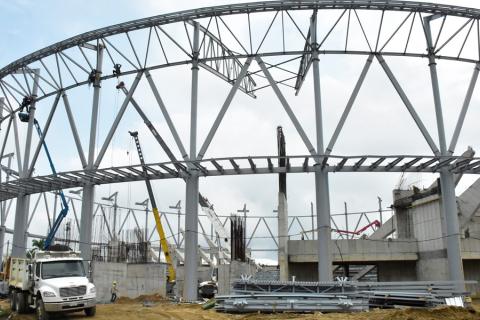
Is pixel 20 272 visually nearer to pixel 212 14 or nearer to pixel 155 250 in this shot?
pixel 212 14

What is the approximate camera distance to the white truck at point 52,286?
1770cm

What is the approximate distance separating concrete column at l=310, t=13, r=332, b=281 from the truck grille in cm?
1098

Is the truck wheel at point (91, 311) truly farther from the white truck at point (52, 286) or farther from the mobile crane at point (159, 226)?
the mobile crane at point (159, 226)

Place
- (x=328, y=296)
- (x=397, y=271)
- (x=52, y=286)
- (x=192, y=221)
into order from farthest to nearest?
(x=397, y=271)
(x=192, y=221)
(x=328, y=296)
(x=52, y=286)

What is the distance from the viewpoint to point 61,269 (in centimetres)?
1912

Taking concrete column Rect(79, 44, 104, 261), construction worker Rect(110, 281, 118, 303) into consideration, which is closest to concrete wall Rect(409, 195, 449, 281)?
construction worker Rect(110, 281, 118, 303)

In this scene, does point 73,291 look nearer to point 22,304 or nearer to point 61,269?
point 61,269

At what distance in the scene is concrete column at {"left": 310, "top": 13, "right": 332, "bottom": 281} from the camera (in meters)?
23.8

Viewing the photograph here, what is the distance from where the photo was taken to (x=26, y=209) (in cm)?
3375

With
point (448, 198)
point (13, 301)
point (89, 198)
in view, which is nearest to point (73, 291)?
point (13, 301)

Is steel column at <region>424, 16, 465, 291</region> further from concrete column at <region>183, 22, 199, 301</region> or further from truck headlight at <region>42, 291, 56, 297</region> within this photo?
truck headlight at <region>42, 291, 56, 297</region>

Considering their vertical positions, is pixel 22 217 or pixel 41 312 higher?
pixel 22 217

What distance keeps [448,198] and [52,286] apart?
18.9 m

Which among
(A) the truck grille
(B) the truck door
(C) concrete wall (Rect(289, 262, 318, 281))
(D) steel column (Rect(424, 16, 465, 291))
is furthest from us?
(C) concrete wall (Rect(289, 262, 318, 281))
